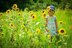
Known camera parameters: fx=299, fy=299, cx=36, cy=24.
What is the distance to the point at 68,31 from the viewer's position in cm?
679

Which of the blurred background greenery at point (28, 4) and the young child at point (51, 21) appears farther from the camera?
the blurred background greenery at point (28, 4)

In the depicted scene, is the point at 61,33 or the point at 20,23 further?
the point at 20,23

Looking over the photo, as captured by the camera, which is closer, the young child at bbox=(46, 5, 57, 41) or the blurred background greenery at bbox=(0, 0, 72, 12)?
the young child at bbox=(46, 5, 57, 41)

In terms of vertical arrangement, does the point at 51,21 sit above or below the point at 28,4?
above

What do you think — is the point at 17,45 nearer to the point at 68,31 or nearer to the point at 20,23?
the point at 20,23

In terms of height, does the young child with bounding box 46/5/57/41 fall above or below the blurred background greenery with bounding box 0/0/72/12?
above

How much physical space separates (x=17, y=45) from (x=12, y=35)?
322 millimetres

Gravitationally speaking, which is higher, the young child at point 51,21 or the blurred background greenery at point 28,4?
the young child at point 51,21

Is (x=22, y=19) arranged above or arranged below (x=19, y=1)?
above

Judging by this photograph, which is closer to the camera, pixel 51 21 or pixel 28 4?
pixel 51 21

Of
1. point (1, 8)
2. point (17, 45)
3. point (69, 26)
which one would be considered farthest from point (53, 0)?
point (17, 45)

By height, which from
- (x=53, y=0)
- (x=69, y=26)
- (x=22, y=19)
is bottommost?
(x=53, y=0)

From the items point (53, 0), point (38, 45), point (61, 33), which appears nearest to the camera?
point (38, 45)

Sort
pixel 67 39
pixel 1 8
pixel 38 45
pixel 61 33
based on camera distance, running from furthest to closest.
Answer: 1. pixel 1 8
2. pixel 67 39
3. pixel 61 33
4. pixel 38 45
